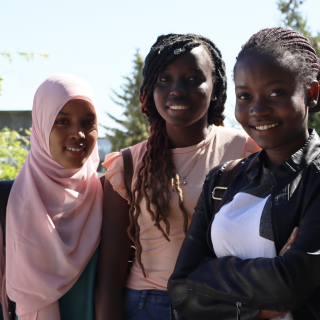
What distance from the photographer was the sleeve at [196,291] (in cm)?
163

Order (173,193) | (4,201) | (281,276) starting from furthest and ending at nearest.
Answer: (4,201) < (173,193) < (281,276)

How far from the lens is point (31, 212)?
2.54 meters

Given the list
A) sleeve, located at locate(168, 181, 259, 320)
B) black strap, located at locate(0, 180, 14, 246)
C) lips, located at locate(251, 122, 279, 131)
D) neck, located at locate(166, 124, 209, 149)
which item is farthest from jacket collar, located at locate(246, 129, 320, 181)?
black strap, located at locate(0, 180, 14, 246)

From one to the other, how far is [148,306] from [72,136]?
1180 millimetres

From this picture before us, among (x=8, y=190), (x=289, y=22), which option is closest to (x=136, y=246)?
(x=8, y=190)

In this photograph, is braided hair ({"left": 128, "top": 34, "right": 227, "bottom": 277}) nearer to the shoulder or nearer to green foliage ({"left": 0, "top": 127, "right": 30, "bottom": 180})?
the shoulder

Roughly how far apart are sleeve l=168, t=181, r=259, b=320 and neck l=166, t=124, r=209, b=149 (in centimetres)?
69

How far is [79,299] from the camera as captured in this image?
2.56 m

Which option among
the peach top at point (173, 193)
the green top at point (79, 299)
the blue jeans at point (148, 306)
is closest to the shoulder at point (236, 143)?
the peach top at point (173, 193)

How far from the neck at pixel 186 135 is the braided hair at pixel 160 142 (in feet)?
0.20

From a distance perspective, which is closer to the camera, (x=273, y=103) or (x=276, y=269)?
(x=276, y=269)

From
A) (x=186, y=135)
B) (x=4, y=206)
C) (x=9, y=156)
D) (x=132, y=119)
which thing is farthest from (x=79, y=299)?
(x=132, y=119)

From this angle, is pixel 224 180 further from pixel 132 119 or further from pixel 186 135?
pixel 132 119

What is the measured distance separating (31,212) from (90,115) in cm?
77
